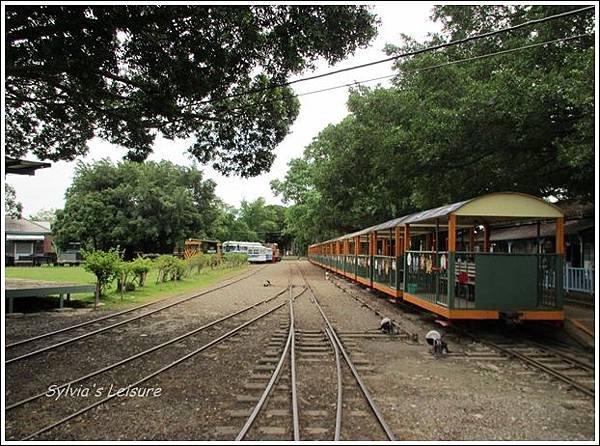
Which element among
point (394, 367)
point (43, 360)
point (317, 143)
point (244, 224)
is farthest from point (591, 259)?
point (244, 224)

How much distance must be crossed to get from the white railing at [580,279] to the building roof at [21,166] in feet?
48.9

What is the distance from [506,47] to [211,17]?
9.39 metres

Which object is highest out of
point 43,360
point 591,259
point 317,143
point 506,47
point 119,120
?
point 317,143

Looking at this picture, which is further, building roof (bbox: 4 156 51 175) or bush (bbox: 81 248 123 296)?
bush (bbox: 81 248 123 296)

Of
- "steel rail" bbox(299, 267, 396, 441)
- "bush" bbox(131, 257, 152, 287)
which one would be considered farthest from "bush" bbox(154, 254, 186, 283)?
"steel rail" bbox(299, 267, 396, 441)

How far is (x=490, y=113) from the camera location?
40.3ft

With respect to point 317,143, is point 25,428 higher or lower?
lower

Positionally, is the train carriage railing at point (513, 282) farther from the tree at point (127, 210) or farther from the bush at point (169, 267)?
the tree at point (127, 210)

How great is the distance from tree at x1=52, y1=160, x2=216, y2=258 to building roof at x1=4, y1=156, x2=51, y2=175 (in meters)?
35.5

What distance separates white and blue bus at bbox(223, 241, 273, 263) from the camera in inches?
2381

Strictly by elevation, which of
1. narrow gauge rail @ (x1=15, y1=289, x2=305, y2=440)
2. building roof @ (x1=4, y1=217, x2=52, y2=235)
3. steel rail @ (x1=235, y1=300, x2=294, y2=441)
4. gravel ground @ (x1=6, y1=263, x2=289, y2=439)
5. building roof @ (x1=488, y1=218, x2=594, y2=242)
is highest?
building roof @ (x1=4, y1=217, x2=52, y2=235)

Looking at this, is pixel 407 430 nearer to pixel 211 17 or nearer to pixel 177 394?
pixel 177 394

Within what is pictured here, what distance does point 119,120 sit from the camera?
38.7 ft

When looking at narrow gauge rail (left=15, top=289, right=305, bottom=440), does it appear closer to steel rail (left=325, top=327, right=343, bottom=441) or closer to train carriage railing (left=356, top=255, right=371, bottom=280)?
steel rail (left=325, top=327, right=343, bottom=441)
